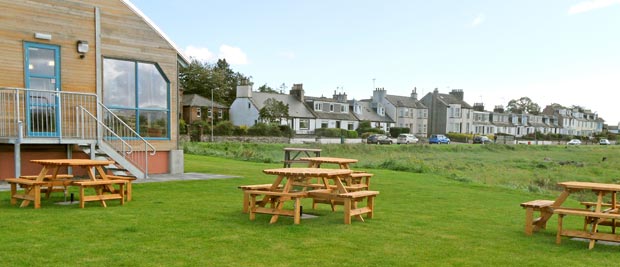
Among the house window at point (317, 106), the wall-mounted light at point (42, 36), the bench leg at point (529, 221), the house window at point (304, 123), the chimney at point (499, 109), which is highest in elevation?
the chimney at point (499, 109)

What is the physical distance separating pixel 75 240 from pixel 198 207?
3.31m

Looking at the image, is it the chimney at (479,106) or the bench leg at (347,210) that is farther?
the chimney at (479,106)

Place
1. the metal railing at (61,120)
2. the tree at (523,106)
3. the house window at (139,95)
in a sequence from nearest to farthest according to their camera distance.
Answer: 1. the metal railing at (61,120)
2. the house window at (139,95)
3. the tree at (523,106)

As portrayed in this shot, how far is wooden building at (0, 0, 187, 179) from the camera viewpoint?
13719 millimetres

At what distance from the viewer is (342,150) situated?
152ft

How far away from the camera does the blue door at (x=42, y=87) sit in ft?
45.5

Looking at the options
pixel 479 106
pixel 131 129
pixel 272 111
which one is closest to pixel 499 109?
pixel 479 106

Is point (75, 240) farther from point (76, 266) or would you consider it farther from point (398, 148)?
point (398, 148)

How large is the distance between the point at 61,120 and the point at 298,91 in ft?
180

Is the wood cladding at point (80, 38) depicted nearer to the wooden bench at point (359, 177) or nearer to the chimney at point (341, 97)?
the wooden bench at point (359, 177)

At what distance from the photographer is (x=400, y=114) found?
263ft

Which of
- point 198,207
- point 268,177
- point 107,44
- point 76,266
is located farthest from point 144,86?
point 76,266

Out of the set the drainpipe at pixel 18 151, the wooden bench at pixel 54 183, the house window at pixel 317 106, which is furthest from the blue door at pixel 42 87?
the house window at pixel 317 106

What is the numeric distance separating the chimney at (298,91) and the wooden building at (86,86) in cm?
5092
